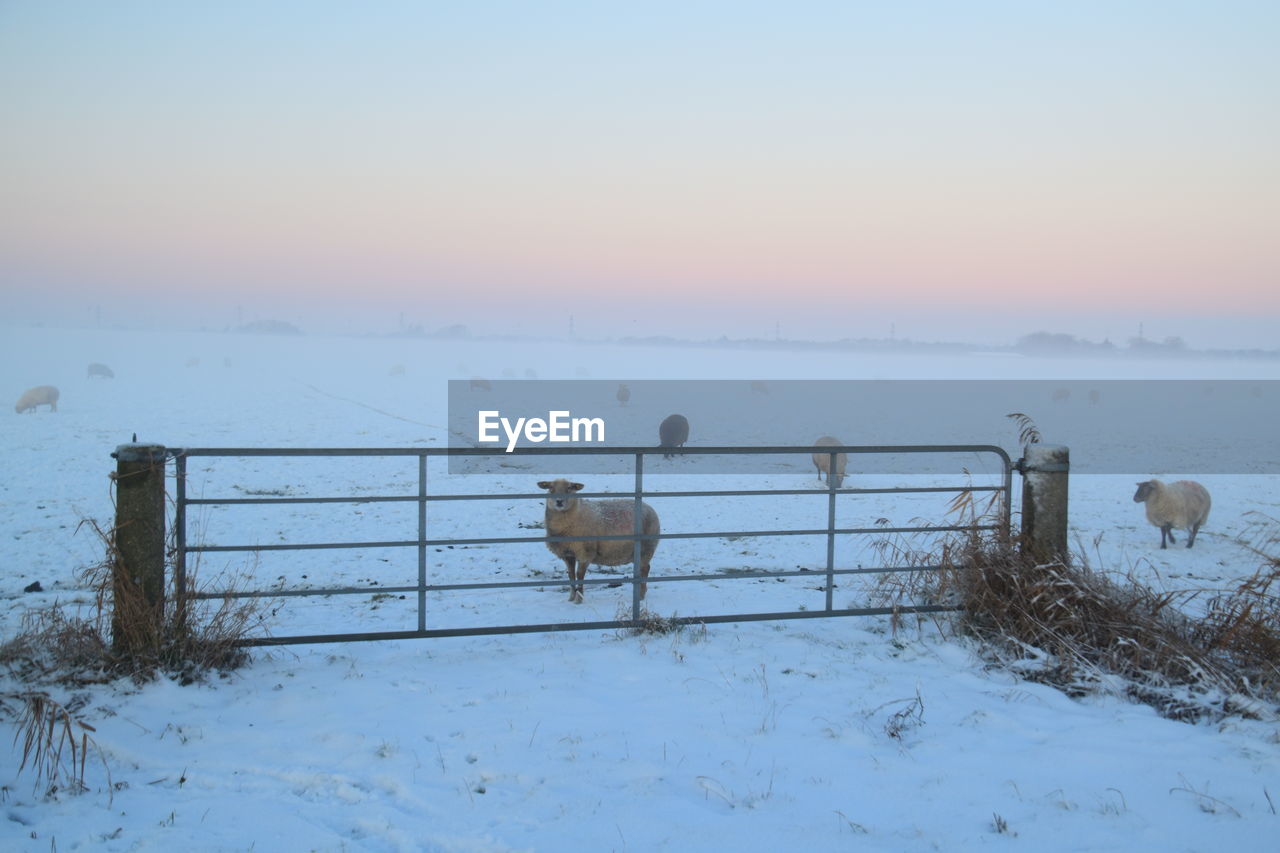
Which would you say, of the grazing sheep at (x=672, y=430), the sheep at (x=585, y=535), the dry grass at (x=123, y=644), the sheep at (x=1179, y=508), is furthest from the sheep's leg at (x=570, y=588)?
the grazing sheep at (x=672, y=430)

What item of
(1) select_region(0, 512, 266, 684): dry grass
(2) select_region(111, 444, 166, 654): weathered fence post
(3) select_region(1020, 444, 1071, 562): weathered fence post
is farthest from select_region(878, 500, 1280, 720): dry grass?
(2) select_region(111, 444, 166, 654): weathered fence post

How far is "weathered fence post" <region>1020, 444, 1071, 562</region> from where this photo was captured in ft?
19.8

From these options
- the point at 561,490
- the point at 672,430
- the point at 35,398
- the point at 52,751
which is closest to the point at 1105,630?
the point at 561,490

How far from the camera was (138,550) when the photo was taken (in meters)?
4.98

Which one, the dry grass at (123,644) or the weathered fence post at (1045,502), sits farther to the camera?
the weathered fence post at (1045,502)

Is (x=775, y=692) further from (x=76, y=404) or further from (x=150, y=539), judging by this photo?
(x=76, y=404)

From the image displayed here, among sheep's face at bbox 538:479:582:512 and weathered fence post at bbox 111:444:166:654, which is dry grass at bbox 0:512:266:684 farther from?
sheep's face at bbox 538:479:582:512

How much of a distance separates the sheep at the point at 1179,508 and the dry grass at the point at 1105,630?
6.63 meters

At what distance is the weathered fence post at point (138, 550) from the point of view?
486cm

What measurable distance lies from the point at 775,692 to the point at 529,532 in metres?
6.84

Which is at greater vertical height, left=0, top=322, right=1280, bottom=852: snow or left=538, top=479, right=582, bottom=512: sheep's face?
left=538, top=479, right=582, bottom=512: sheep's face

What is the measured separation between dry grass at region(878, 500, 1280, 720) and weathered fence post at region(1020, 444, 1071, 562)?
16 cm

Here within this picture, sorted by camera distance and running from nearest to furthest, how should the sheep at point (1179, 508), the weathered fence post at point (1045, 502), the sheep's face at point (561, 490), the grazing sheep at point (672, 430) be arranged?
the weathered fence post at point (1045, 502) → the sheep's face at point (561, 490) → the sheep at point (1179, 508) → the grazing sheep at point (672, 430)

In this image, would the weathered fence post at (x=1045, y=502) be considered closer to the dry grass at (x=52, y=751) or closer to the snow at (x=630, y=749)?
the snow at (x=630, y=749)
